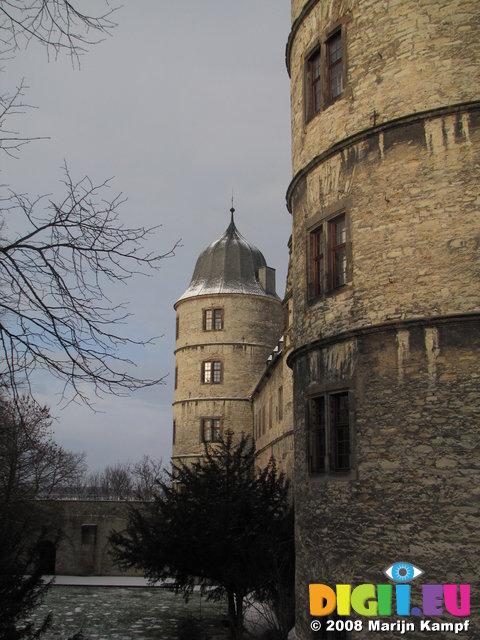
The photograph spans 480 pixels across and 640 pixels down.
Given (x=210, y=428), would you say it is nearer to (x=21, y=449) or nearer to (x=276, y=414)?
(x=276, y=414)

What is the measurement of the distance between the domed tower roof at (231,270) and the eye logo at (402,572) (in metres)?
30.3

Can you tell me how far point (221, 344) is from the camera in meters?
38.8

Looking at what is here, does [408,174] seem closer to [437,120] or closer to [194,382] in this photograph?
[437,120]

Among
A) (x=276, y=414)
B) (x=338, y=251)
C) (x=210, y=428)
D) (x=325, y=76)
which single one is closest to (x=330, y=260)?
(x=338, y=251)

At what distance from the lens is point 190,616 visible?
2159 cm

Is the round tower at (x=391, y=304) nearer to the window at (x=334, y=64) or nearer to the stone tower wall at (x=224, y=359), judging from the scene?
the window at (x=334, y=64)

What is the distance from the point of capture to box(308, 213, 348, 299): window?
11711mm

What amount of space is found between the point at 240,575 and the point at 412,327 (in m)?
8.49

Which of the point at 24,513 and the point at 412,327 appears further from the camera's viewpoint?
the point at 24,513

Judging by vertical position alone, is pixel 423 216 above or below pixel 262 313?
below

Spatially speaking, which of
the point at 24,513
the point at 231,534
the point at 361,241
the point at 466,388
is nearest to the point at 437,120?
the point at 361,241

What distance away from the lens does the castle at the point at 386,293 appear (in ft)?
31.8

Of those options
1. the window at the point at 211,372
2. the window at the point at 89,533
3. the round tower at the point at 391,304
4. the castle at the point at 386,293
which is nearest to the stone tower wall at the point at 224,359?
the window at the point at 211,372

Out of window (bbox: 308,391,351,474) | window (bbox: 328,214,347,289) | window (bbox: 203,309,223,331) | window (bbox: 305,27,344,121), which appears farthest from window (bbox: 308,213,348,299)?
window (bbox: 203,309,223,331)
